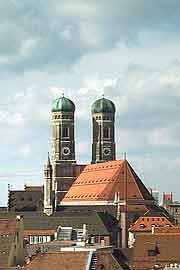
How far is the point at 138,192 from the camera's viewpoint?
147000mm

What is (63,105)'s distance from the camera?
179m

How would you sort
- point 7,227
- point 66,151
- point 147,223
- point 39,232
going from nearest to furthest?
point 7,227 → point 147,223 → point 39,232 → point 66,151

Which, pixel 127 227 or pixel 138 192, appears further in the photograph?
pixel 138 192

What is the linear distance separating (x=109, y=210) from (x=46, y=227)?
59.2 ft

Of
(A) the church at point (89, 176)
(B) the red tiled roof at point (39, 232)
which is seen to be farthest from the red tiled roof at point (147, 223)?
(A) the church at point (89, 176)

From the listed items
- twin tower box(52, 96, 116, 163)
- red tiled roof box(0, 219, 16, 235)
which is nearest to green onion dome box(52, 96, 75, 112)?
twin tower box(52, 96, 116, 163)

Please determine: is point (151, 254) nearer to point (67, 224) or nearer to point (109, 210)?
point (67, 224)

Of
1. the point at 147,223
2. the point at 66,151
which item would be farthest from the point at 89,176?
the point at 147,223

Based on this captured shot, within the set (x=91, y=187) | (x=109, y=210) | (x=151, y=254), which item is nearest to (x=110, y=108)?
(x=91, y=187)

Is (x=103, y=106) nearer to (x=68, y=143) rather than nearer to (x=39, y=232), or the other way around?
(x=68, y=143)

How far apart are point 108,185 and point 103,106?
36898 millimetres

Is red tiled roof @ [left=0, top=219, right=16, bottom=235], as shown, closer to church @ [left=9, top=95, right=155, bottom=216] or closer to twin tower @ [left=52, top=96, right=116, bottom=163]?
church @ [left=9, top=95, right=155, bottom=216]

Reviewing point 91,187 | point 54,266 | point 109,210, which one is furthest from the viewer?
point 91,187

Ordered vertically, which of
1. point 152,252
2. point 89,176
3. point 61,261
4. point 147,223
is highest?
point 89,176
